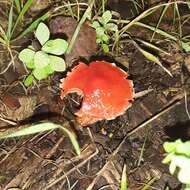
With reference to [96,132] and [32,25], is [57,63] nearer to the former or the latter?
[32,25]

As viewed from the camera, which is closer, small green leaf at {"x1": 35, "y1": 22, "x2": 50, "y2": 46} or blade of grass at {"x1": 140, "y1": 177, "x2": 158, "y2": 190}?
blade of grass at {"x1": 140, "y1": 177, "x2": 158, "y2": 190}

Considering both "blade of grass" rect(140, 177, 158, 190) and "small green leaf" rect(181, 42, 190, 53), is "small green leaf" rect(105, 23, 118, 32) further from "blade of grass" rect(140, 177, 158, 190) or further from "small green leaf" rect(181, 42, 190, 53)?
"blade of grass" rect(140, 177, 158, 190)

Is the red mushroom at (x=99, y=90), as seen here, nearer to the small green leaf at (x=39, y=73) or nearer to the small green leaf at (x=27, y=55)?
the small green leaf at (x=39, y=73)

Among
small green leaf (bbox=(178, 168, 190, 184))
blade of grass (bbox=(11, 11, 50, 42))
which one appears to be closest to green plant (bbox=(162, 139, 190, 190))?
small green leaf (bbox=(178, 168, 190, 184))

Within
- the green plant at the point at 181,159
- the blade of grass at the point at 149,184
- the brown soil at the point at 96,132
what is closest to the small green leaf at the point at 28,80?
the brown soil at the point at 96,132

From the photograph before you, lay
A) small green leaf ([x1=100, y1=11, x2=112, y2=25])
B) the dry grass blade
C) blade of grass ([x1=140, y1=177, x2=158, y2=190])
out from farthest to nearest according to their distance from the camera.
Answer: small green leaf ([x1=100, y1=11, x2=112, y2=25])
the dry grass blade
blade of grass ([x1=140, y1=177, x2=158, y2=190])

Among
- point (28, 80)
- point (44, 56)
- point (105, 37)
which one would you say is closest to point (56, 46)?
point (44, 56)

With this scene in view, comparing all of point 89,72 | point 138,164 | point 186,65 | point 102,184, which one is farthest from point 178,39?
point 102,184
